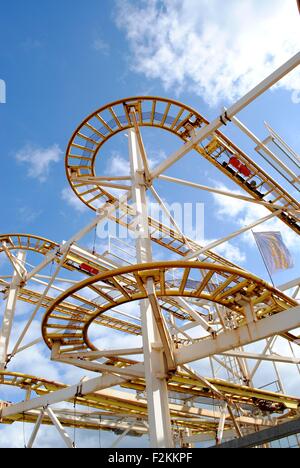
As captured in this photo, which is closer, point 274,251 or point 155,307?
point 155,307

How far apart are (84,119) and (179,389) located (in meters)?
11.4

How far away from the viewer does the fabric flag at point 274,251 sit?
668 inches

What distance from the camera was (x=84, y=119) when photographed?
50.0 ft

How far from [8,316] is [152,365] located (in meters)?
11.0

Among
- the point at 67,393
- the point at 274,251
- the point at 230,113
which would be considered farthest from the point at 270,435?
the point at 274,251

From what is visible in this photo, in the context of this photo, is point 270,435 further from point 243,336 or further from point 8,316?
point 8,316

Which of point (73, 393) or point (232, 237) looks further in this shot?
point (232, 237)

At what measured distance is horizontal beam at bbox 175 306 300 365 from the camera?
10508mm

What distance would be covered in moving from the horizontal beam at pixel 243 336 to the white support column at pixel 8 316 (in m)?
10.4

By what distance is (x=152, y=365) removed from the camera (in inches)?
436

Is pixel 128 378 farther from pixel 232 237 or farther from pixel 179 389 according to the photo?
pixel 232 237

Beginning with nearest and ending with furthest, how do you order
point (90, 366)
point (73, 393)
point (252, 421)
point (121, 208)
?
1. point (90, 366)
2. point (73, 393)
3. point (121, 208)
4. point (252, 421)
